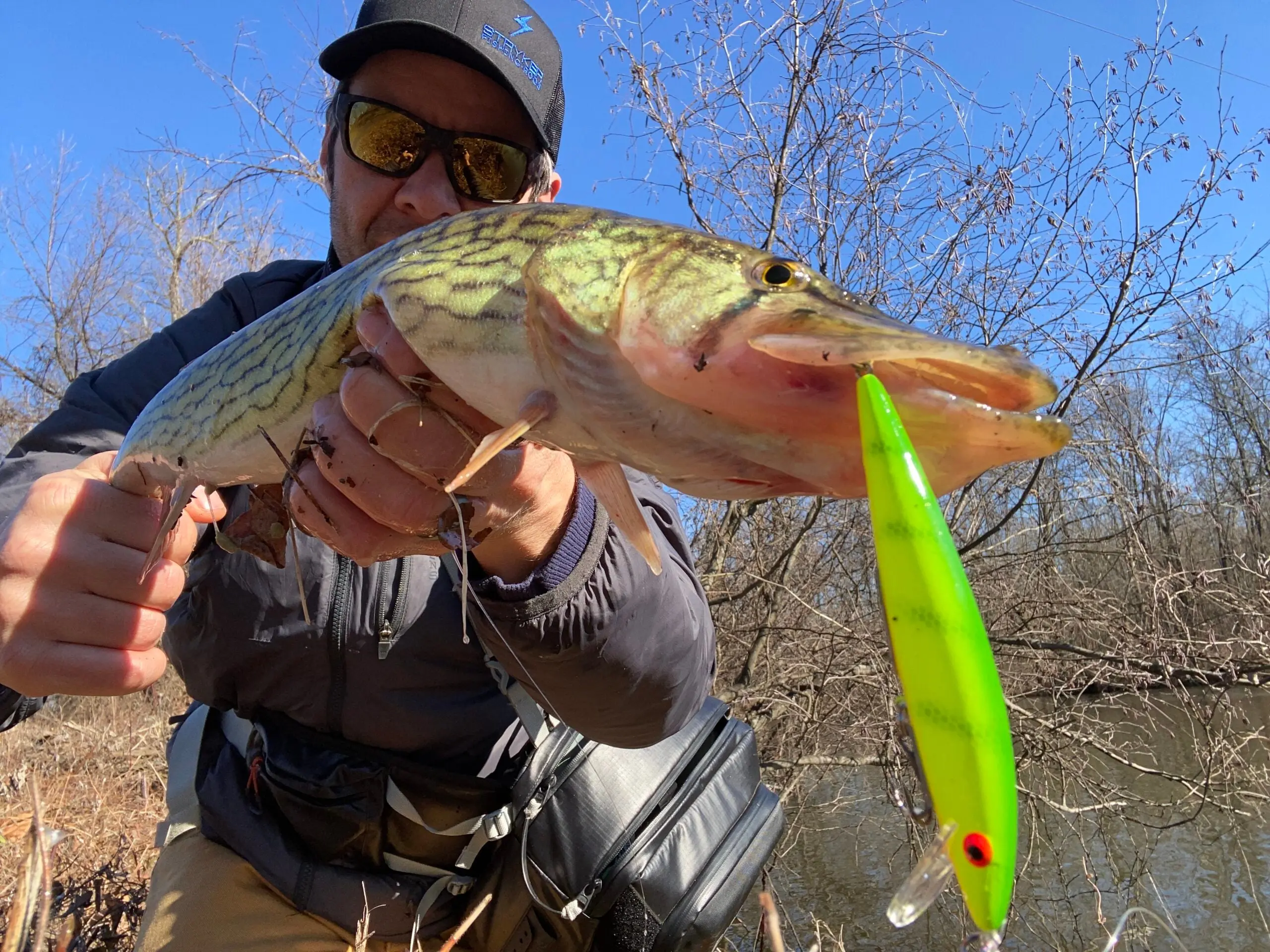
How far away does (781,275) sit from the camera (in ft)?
3.33

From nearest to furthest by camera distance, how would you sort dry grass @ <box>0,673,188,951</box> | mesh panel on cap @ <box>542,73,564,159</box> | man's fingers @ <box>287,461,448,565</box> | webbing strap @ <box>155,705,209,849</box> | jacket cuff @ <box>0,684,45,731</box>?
man's fingers @ <box>287,461,448,565</box> < jacket cuff @ <box>0,684,45,731</box> < webbing strap @ <box>155,705,209,849</box> < mesh panel on cap @ <box>542,73,564,159</box> < dry grass @ <box>0,673,188,951</box>

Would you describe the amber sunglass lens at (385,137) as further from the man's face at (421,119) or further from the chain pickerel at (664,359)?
the chain pickerel at (664,359)

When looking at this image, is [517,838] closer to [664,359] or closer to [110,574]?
[110,574]

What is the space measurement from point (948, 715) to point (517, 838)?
178cm

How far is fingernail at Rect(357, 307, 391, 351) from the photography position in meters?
1.29

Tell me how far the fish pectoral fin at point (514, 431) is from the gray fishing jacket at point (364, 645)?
0.70 m

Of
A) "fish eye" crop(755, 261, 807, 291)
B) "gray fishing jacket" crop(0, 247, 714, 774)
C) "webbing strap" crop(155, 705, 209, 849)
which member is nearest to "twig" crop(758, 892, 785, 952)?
"fish eye" crop(755, 261, 807, 291)

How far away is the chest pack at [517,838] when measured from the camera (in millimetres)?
1981

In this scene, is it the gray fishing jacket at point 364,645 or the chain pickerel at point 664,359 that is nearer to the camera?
the chain pickerel at point 664,359

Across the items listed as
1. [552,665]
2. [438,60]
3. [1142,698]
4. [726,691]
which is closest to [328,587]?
[552,665]

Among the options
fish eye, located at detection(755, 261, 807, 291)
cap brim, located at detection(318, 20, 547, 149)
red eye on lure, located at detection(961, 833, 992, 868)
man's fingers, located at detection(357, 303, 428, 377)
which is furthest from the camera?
cap brim, located at detection(318, 20, 547, 149)

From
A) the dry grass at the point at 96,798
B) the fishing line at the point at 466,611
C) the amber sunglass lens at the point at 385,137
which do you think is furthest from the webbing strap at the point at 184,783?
the amber sunglass lens at the point at 385,137

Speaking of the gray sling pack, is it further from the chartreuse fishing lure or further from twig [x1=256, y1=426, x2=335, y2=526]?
the chartreuse fishing lure

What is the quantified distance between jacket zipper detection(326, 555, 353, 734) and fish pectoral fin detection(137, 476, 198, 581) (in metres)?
0.48
